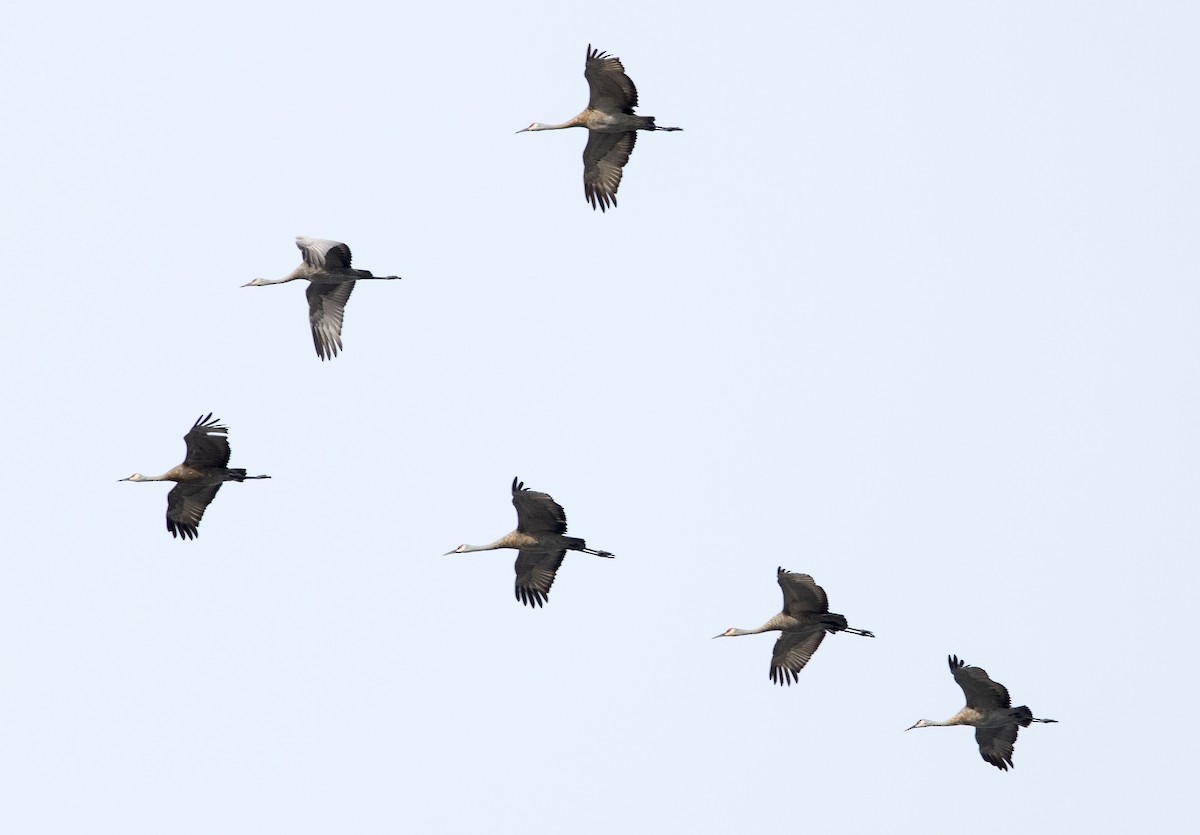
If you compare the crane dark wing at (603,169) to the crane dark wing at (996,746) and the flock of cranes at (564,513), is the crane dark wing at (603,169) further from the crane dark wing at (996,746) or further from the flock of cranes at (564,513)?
the crane dark wing at (996,746)

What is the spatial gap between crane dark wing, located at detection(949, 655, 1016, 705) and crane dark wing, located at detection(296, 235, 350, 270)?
10708 mm

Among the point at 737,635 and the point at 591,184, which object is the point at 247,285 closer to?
the point at 591,184

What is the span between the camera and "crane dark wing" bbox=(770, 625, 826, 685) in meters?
29.3

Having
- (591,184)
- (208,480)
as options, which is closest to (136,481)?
(208,480)

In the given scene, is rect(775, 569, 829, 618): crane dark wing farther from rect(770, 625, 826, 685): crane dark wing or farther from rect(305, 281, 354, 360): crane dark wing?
rect(305, 281, 354, 360): crane dark wing

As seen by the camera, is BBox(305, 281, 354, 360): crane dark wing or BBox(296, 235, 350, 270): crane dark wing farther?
BBox(305, 281, 354, 360): crane dark wing

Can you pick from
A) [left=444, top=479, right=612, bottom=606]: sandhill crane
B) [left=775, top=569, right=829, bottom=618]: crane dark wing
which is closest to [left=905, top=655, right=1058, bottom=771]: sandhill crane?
[left=775, top=569, right=829, bottom=618]: crane dark wing

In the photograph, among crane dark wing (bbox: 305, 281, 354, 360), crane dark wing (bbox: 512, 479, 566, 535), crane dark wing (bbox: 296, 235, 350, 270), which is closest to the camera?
crane dark wing (bbox: 512, 479, 566, 535)

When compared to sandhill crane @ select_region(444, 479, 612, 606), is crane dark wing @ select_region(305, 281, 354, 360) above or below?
above

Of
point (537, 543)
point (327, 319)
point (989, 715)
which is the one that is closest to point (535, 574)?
point (537, 543)

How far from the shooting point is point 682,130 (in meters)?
28.3

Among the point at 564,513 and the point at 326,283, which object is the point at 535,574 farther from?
the point at 326,283

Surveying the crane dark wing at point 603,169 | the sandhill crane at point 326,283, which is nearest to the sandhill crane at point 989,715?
the crane dark wing at point 603,169

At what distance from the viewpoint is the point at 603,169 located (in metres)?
29.5
